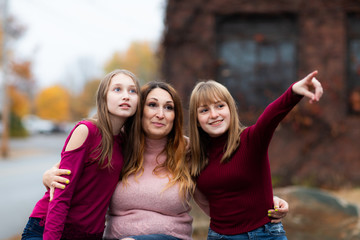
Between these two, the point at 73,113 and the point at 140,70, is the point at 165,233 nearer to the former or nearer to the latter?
the point at 140,70

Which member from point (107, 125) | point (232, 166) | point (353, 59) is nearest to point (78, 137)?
point (107, 125)

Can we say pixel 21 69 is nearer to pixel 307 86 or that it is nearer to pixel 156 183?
pixel 156 183

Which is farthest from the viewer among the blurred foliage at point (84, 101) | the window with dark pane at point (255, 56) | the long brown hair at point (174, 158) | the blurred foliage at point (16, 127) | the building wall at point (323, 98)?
the blurred foliage at point (84, 101)

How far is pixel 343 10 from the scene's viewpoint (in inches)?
A: 297

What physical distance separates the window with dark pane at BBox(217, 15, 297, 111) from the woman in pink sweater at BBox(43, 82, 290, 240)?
5144 millimetres

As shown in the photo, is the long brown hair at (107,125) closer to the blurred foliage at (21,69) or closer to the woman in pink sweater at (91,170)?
the woman in pink sweater at (91,170)

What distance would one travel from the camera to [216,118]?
8.77 feet

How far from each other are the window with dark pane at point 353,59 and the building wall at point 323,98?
14cm

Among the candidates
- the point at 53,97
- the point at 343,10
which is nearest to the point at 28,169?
the point at 343,10

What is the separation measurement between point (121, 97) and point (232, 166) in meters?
0.91

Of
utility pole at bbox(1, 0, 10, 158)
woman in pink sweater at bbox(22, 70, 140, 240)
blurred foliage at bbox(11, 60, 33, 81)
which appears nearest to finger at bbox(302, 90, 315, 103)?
woman in pink sweater at bbox(22, 70, 140, 240)

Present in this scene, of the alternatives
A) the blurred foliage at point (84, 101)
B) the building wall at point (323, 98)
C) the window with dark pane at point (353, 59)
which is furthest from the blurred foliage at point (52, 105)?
the window with dark pane at point (353, 59)

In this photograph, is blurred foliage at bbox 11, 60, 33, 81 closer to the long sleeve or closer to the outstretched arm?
the long sleeve

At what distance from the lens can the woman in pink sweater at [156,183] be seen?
263 centimetres
